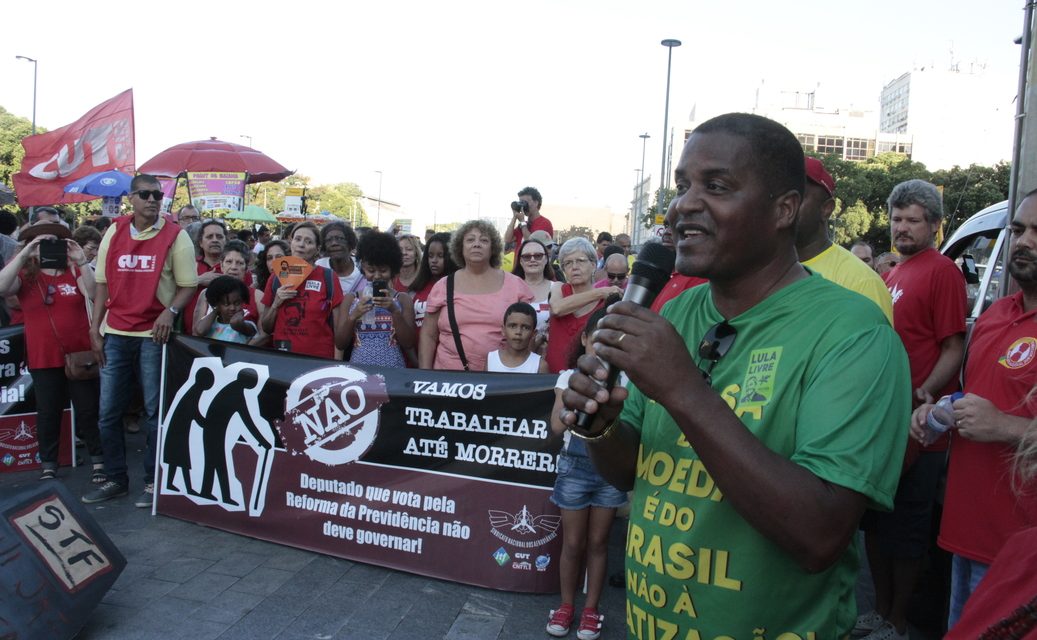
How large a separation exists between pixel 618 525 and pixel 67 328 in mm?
4514

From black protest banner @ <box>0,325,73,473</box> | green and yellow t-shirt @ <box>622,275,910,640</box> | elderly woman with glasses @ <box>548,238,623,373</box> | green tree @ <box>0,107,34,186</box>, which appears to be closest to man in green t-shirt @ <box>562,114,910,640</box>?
green and yellow t-shirt @ <box>622,275,910,640</box>

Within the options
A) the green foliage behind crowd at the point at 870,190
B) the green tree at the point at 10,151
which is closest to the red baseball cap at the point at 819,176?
the green foliage behind crowd at the point at 870,190

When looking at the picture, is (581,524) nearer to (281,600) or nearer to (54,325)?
(281,600)

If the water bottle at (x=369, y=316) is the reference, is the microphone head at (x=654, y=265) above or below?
above

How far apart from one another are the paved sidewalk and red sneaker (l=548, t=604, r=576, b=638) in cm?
6

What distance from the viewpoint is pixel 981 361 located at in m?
2.90

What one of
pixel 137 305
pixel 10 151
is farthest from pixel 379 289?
pixel 10 151

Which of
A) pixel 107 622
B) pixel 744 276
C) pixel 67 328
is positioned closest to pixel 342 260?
pixel 67 328

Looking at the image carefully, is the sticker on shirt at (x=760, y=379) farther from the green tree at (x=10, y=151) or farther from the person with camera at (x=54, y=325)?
the green tree at (x=10, y=151)

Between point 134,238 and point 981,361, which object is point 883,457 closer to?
point 981,361

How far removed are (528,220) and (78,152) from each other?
7.43 meters

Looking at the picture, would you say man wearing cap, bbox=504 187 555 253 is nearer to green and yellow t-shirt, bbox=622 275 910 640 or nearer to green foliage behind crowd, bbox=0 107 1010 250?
green and yellow t-shirt, bbox=622 275 910 640

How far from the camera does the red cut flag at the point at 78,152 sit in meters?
11.1

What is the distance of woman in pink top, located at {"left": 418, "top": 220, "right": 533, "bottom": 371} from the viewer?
5.33 metres
